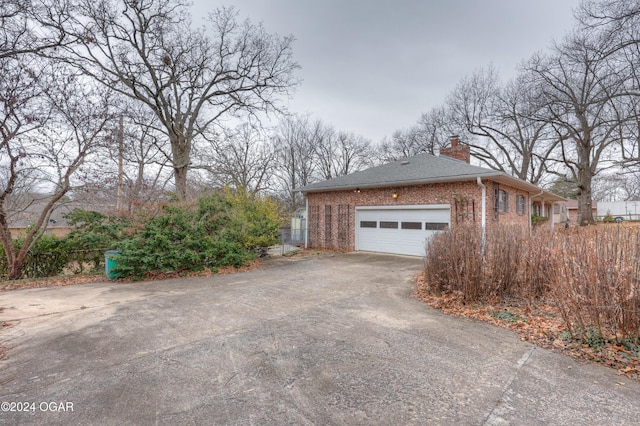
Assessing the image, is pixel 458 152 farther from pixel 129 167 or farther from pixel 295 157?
pixel 295 157

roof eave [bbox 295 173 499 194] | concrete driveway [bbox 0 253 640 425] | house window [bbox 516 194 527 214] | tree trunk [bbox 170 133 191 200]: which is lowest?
concrete driveway [bbox 0 253 640 425]

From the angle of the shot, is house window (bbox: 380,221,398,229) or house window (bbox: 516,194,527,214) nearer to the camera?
house window (bbox: 380,221,398,229)

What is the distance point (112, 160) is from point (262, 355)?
9691 mm

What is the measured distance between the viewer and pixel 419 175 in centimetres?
1057

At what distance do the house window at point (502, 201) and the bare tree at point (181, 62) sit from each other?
34.2 feet

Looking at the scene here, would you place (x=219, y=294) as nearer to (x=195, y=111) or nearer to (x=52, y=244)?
(x=52, y=244)

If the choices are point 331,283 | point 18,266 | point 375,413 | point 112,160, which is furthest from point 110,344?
point 112,160

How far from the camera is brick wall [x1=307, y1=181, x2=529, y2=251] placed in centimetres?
959

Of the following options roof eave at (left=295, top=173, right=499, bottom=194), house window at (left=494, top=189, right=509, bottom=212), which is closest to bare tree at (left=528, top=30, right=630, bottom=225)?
house window at (left=494, top=189, right=509, bottom=212)

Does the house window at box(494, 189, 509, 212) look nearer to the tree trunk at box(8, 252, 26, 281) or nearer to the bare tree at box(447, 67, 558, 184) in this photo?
the bare tree at box(447, 67, 558, 184)

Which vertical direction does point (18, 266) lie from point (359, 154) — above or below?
below

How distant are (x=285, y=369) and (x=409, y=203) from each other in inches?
355

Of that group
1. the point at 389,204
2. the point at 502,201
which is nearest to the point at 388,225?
the point at 389,204

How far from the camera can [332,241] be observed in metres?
13.0
